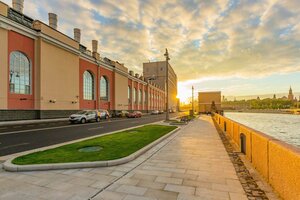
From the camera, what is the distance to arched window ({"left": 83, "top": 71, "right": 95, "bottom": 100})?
1427 inches

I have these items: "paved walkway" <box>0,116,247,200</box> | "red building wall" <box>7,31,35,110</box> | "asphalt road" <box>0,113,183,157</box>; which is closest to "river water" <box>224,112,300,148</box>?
"paved walkway" <box>0,116,247,200</box>

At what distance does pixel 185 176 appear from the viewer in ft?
16.8

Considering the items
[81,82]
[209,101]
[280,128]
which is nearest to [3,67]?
[81,82]

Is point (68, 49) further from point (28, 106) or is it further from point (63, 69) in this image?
point (28, 106)

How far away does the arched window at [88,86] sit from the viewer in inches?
1427

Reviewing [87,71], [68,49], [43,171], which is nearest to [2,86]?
[68,49]

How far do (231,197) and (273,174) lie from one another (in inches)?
43.3

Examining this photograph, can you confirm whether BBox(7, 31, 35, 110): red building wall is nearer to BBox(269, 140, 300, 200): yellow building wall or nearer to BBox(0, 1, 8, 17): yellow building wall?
BBox(0, 1, 8, 17): yellow building wall

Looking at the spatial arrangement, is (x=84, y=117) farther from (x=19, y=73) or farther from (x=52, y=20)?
(x=52, y=20)

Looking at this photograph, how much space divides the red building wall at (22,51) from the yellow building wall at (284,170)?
25897 millimetres

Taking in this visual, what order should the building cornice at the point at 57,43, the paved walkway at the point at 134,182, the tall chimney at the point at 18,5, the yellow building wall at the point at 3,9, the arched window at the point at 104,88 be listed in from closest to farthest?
the paved walkway at the point at 134,182
the yellow building wall at the point at 3,9
the building cornice at the point at 57,43
the tall chimney at the point at 18,5
the arched window at the point at 104,88

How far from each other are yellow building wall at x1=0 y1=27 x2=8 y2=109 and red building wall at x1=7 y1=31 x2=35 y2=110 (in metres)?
0.55

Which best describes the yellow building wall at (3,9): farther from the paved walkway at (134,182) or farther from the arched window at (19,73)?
the paved walkway at (134,182)

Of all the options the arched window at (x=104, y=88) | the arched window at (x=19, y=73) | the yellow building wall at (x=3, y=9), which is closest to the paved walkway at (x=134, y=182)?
the arched window at (x=19, y=73)
